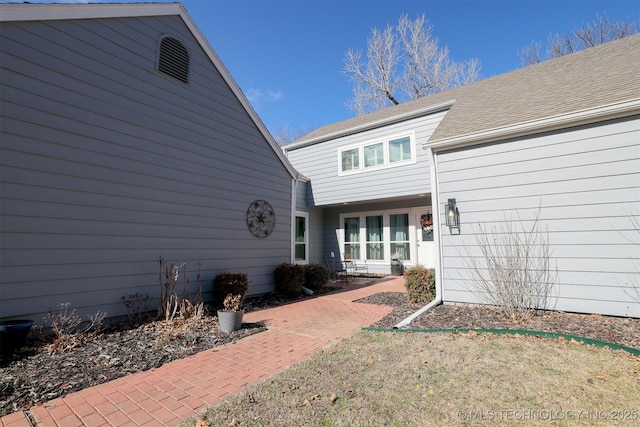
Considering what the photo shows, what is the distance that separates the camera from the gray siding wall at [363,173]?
31.6ft

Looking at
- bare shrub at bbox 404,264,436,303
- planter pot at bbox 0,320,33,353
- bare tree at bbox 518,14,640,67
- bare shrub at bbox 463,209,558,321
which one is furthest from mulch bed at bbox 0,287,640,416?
bare tree at bbox 518,14,640,67

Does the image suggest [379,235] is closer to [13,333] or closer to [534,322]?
[534,322]

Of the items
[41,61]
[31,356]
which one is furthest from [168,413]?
[41,61]

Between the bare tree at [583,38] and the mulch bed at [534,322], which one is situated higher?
the bare tree at [583,38]

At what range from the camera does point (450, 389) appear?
266 centimetres

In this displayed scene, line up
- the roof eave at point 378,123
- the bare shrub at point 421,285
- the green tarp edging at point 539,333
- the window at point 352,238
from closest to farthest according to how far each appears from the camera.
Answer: the green tarp edging at point 539,333 < the bare shrub at point 421,285 < the roof eave at point 378,123 < the window at point 352,238

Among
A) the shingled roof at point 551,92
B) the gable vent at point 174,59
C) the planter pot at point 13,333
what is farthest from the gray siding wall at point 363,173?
the planter pot at point 13,333

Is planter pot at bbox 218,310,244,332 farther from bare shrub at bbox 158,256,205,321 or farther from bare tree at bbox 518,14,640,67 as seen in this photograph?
bare tree at bbox 518,14,640,67

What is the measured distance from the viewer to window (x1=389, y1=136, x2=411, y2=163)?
395 inches

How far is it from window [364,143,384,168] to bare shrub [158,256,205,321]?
7.22 metres

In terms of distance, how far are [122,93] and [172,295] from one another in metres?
3.55

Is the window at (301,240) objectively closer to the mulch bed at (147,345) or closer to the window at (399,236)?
the window at (399,236)

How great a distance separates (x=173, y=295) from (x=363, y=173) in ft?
24.7

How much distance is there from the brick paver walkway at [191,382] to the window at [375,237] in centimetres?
662
